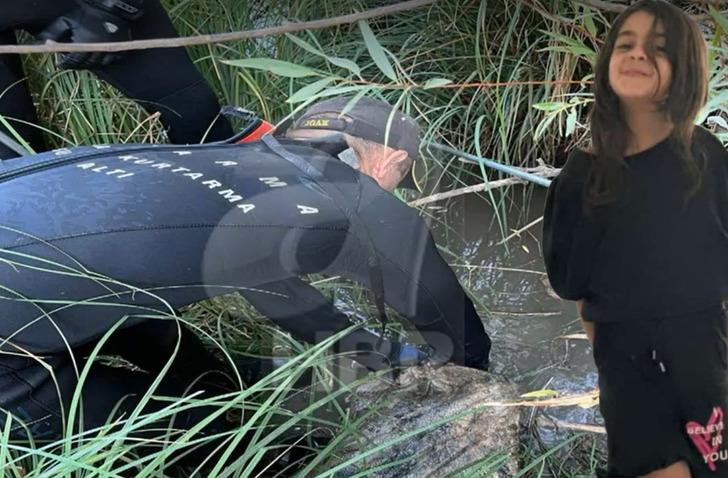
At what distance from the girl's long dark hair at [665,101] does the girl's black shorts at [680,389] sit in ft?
0.33

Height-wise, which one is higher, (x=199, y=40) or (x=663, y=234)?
(x=199, y=40)

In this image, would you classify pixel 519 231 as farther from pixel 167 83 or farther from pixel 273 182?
pixel 167 83

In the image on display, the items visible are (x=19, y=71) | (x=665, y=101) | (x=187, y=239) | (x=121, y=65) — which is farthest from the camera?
(x=19, y=71)

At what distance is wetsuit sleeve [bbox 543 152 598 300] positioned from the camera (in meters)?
0.55

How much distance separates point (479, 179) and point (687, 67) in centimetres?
43

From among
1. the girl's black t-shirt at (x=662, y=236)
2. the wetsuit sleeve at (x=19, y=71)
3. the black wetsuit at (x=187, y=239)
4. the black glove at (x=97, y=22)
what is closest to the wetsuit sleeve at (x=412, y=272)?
the black wetsuit at (x=187, y=239)

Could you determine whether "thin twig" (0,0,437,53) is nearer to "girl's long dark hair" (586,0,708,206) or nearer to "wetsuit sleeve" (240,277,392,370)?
"girl's long dark hair" (586,0,708,206)

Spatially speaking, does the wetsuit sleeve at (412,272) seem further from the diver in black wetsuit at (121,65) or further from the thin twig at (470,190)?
the diver in black wetsuit at (121,65)

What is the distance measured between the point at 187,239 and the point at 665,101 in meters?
0.48

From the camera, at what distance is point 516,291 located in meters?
0.94

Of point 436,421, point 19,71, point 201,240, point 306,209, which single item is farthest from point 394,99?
point 19,71

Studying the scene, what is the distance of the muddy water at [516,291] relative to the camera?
0.79 meters

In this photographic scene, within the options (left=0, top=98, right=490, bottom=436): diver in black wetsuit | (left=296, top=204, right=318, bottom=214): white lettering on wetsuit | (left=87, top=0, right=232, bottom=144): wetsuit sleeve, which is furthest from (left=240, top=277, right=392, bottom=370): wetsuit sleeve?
(left=87, top=0, right=232, bottom=144): wetsuit sleeve

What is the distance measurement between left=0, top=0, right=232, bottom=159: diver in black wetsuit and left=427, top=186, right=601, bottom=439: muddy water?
38 cm
